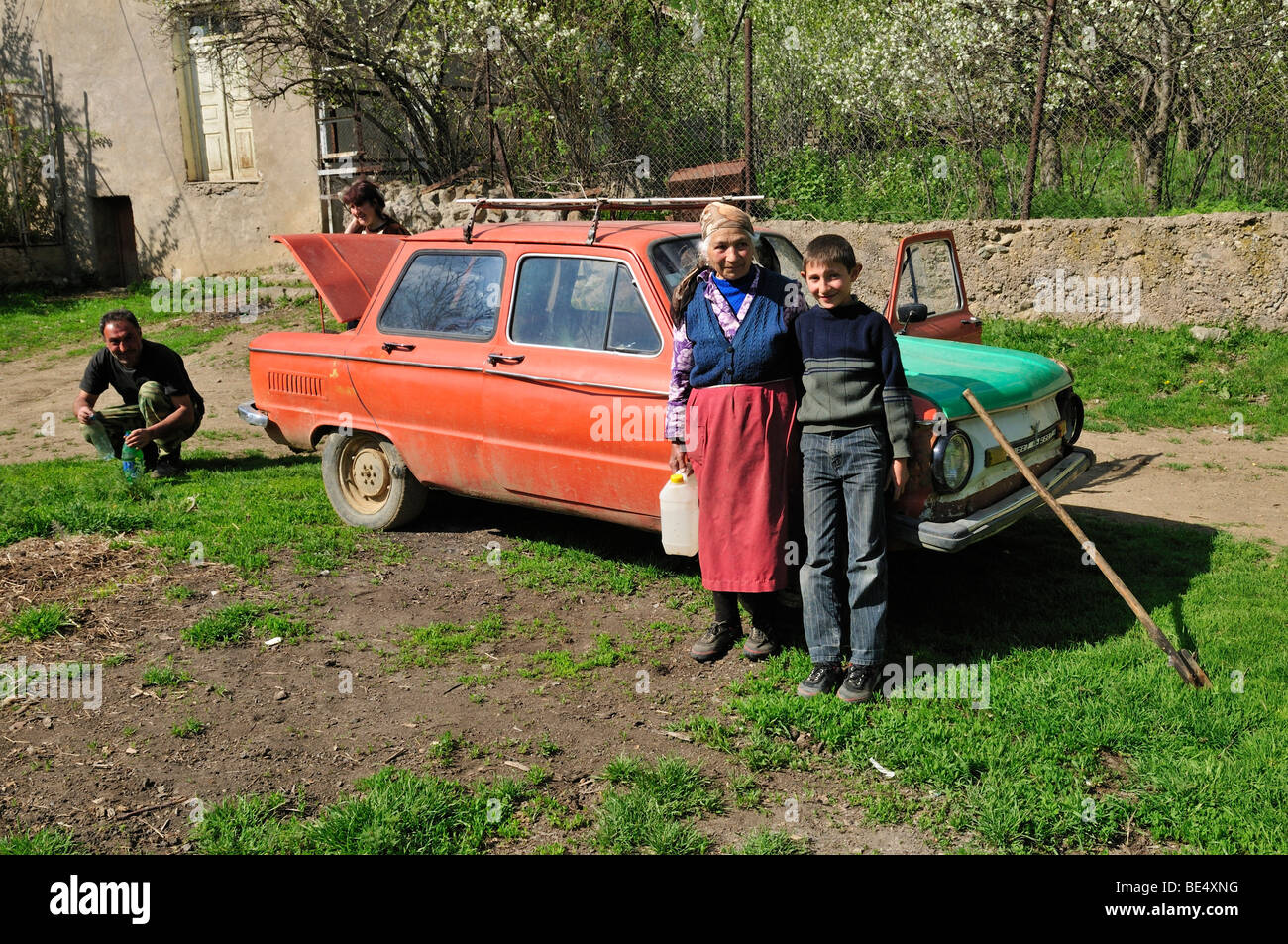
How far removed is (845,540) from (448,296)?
9.44 ft

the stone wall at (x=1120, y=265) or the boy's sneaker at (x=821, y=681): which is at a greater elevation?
the stone wall at (x=1120, y=265)

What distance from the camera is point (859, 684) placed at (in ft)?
14.0

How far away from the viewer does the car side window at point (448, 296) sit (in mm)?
5816

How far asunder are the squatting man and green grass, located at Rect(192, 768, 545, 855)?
4864 millimetres

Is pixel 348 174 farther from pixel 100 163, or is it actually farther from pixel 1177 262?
pixel 1177 262

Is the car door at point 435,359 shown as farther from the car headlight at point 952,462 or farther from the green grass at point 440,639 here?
the car headlight at point 952,462

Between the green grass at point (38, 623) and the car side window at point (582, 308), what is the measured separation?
2655mm

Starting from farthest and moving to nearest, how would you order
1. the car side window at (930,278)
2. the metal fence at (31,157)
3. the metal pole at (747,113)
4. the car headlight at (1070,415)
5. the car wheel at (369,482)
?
the metal fence at (31,157)
the metal pole at (747,113)
the car wheel at (369,482)
the car side window at (930,278)
the car headlight at (1070,415)

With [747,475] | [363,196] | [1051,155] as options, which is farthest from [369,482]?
[1051,155]

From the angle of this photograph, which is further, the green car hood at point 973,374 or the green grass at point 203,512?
the green grass at point 203,512

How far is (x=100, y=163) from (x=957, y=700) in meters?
17.9

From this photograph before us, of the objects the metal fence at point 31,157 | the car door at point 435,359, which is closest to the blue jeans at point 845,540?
the car door at point 435,359

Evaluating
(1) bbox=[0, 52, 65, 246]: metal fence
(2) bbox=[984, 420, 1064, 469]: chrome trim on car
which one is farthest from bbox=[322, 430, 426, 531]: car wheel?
(1) bbox=[0, 52, 65, 246]: metal fence

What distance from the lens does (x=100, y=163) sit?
57.5 feet
